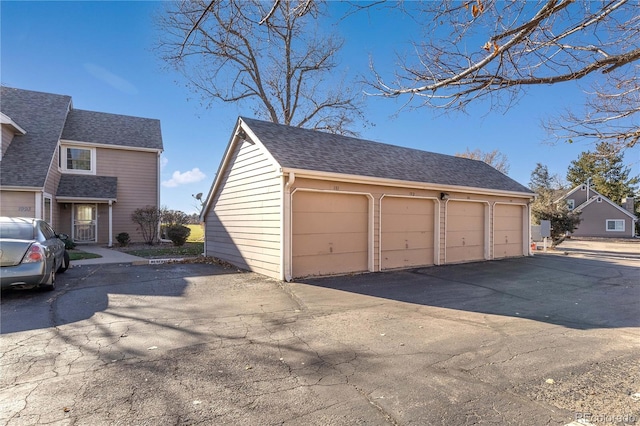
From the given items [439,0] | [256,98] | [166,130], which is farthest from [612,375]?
[166,130]

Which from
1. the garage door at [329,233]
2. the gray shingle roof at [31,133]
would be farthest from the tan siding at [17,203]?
the garage door at [329,233]

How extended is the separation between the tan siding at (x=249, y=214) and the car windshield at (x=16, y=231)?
4.83 m

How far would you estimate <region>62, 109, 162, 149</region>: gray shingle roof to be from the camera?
17.0m

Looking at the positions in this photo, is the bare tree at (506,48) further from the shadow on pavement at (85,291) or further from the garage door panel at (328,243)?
the shadow on pavement at (85,291)

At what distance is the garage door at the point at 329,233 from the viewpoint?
338 inches

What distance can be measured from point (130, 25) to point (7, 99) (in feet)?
47.0

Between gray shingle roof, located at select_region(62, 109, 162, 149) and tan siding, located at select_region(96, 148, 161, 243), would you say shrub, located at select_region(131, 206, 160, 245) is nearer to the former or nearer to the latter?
tan siding, located at select_region(96, 148, 161, 243)

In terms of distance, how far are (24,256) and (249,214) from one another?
16.7 ft

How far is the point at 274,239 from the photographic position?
855cm

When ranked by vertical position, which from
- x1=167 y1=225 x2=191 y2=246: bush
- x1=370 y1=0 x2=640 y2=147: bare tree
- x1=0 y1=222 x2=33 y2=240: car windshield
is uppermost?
x1=370 y1=0 x2=640 y2=147: bare tree

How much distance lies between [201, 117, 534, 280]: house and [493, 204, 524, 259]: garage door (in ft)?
0.35

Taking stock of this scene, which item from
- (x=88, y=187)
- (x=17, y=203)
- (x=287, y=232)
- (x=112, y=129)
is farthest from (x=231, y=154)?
(x=112, y=129)

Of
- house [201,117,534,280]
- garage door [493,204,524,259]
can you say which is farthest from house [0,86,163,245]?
garage door [493,204,524,259]

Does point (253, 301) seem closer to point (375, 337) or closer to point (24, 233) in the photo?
point (375, 337)
